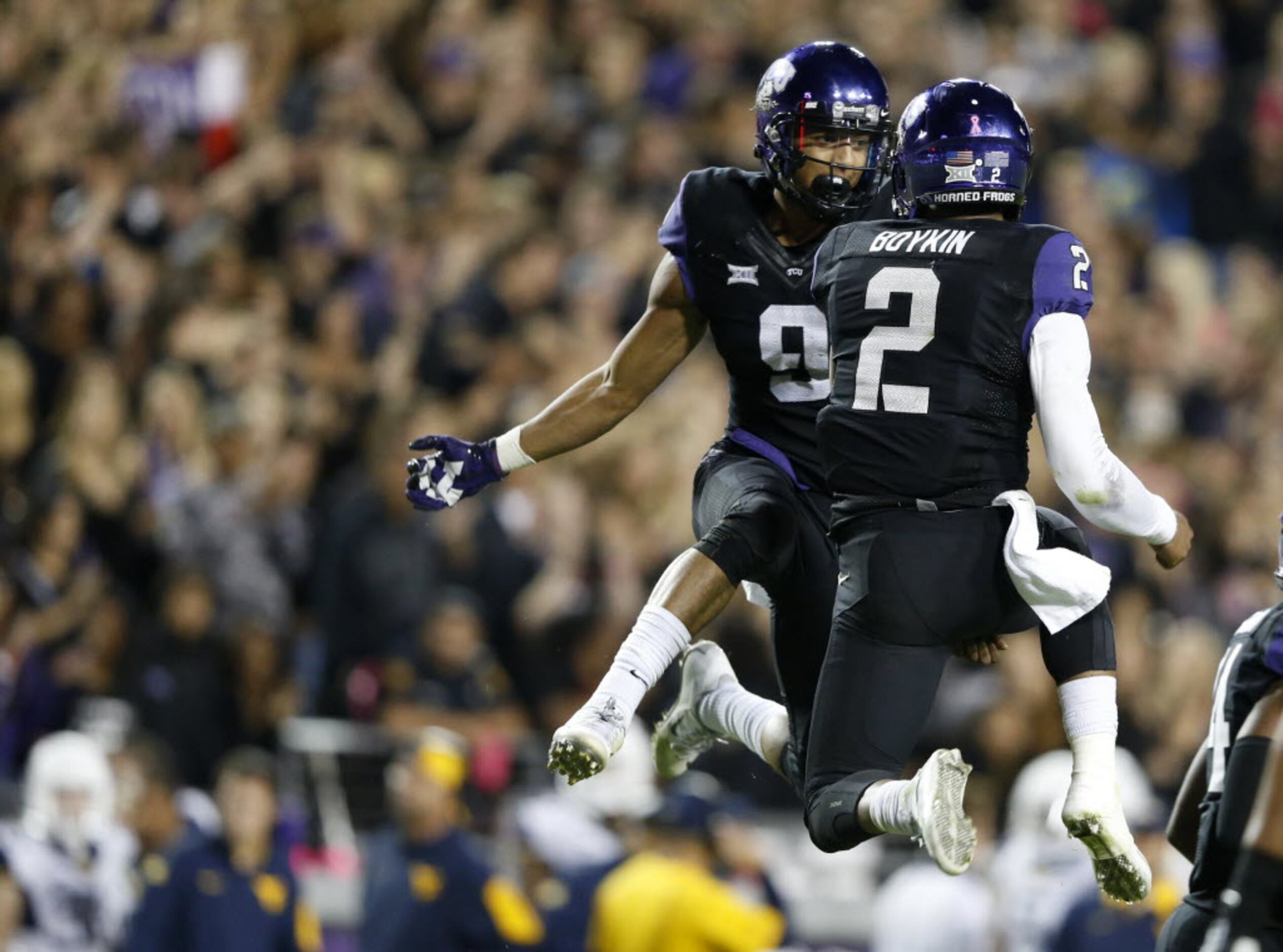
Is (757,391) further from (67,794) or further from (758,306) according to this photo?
(67,794)

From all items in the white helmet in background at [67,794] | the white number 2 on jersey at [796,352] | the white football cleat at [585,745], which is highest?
the white number 2 on jersey at [796,352]

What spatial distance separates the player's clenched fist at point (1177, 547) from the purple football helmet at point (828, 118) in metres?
1.21

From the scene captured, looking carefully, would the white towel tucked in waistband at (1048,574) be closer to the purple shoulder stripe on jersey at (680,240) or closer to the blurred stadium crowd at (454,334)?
the purple shoulder stripe on jersey at (680,240)

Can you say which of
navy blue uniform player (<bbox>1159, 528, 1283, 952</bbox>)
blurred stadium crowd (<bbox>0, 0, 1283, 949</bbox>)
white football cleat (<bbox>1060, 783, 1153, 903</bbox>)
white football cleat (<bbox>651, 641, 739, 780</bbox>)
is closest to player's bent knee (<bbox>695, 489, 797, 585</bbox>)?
white football cleat (<bbox>651, 641, 739, 780</bbox>)

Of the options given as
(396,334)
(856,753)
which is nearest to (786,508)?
(856,753)

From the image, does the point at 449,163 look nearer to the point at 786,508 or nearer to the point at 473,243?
the point at 473,243

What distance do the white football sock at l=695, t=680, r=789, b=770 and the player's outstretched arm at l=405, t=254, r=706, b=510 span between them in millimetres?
830

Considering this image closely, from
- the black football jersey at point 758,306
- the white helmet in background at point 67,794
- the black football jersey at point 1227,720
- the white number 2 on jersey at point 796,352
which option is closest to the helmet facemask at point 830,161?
the black football jersey at point 758,306

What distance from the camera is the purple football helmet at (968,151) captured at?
5.48 m

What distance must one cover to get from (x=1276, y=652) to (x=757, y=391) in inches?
67.4

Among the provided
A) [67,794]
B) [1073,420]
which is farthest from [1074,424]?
[67,794]

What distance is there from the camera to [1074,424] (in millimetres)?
5289

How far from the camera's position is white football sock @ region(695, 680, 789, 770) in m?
6.42

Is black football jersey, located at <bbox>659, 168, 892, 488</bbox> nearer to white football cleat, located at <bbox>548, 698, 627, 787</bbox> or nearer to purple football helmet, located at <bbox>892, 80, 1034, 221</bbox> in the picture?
purple football helmet, located at <bbox>892, 80, 1034, 221</bbox>
